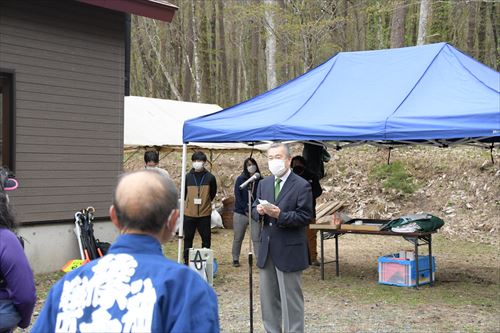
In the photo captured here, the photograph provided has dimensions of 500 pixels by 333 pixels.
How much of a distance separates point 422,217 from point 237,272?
2858mm

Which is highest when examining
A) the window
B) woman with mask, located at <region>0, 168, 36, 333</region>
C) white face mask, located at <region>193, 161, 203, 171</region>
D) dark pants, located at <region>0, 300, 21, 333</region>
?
the window

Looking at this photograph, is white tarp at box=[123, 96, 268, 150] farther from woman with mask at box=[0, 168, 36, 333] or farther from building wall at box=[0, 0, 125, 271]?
woman with mask at box=[0, 168, 36, 333]

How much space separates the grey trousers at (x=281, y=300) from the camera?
554 centimetres

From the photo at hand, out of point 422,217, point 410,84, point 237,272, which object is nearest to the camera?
point 410,84

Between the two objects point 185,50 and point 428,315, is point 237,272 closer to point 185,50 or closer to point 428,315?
point 428,315

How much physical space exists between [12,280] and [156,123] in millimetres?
11033

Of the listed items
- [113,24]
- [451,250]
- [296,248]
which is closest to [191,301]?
[296,248]

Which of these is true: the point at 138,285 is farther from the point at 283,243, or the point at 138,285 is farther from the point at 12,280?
the point at 283,243

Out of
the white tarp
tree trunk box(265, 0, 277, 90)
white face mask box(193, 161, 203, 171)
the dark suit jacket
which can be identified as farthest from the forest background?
the dark suit jacket

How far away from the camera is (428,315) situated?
7.14 meters

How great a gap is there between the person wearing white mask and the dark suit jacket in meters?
3.75

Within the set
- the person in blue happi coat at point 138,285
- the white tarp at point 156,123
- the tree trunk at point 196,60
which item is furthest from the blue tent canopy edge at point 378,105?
the tree trunk at point 196,60

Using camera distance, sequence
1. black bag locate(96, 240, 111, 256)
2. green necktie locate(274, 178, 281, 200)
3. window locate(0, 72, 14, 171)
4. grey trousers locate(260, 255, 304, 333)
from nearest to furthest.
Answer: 1. grey trousers locate(260, 255, 304, 333)
2. green necktie locate(274, 178, 281, 200)
3. window locate(0, 72, 14, 171)
4. black bag locate(96, 240, 111, 256)

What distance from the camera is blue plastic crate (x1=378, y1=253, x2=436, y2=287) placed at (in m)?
8.57
